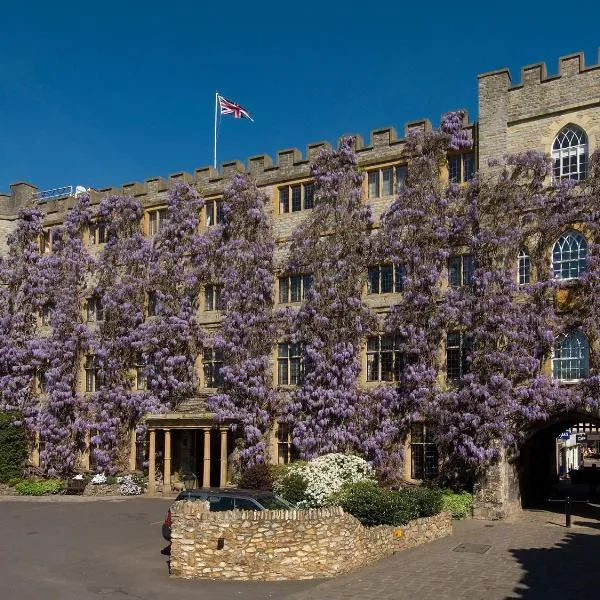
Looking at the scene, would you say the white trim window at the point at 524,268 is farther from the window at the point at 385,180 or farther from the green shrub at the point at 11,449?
the green shrub at the point at 11,449

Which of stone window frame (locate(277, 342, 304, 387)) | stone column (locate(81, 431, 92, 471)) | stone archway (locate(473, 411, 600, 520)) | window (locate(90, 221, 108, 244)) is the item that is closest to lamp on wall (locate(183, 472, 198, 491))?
stone window frame (locate(277, 342, 304, 387))

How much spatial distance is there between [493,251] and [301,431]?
10.1 metres

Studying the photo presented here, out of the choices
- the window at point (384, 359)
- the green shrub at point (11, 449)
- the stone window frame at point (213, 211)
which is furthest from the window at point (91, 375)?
the window at point (384, 359)

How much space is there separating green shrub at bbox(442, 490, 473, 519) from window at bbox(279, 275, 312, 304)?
409 inches

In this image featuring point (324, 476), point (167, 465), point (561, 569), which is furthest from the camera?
point (167, 465)

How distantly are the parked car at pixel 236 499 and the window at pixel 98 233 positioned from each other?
21.6m

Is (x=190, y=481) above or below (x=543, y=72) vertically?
below

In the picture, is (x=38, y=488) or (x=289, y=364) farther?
(x=38, y=488)

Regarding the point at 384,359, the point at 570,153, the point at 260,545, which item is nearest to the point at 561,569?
the point at 260,545

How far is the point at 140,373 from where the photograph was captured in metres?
35.6

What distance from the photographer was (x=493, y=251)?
26.6m

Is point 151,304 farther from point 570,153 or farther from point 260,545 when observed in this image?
point 260,545

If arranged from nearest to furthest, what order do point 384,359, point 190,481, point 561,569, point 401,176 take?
point 561,569 → point 384,359 → point 401,176 → point 190,481

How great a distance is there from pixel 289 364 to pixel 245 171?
9.26 m
